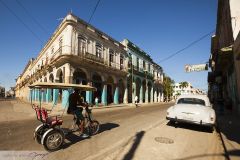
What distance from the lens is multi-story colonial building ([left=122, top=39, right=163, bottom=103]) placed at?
36719 millimetres

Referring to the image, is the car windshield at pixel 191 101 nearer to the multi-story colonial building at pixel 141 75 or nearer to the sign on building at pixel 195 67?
the sign on building at pixel 195 67

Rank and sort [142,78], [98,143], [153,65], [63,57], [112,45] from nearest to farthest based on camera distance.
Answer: [98,143], [63,57], [112,45], [142,78], [153,65]

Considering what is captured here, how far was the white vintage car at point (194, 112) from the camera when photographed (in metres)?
8.38

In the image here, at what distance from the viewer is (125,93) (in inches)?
1356

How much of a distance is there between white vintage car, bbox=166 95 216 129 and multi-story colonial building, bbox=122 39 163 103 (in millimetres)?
23898

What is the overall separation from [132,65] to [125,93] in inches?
213

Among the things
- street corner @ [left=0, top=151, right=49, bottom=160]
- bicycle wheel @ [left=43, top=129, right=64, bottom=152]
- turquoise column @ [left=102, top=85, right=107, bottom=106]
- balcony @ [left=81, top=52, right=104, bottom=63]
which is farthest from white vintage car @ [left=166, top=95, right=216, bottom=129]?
turquoise column @ [left=102, top=85, right=107, bottom=106]

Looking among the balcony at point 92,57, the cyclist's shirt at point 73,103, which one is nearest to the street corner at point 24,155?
the cyclist's shirt at point 73,103

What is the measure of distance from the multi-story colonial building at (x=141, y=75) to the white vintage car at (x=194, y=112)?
23.9 meters

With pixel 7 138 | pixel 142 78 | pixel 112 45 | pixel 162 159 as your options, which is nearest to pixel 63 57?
pixel 112 45

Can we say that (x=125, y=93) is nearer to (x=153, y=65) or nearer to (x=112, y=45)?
(x=112, y=45)

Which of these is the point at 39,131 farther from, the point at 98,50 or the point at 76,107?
the point at 98,50

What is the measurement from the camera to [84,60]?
23.4 m

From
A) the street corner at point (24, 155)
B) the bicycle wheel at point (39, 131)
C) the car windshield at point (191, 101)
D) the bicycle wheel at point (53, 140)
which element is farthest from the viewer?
the car windshield at point (191, 101)
